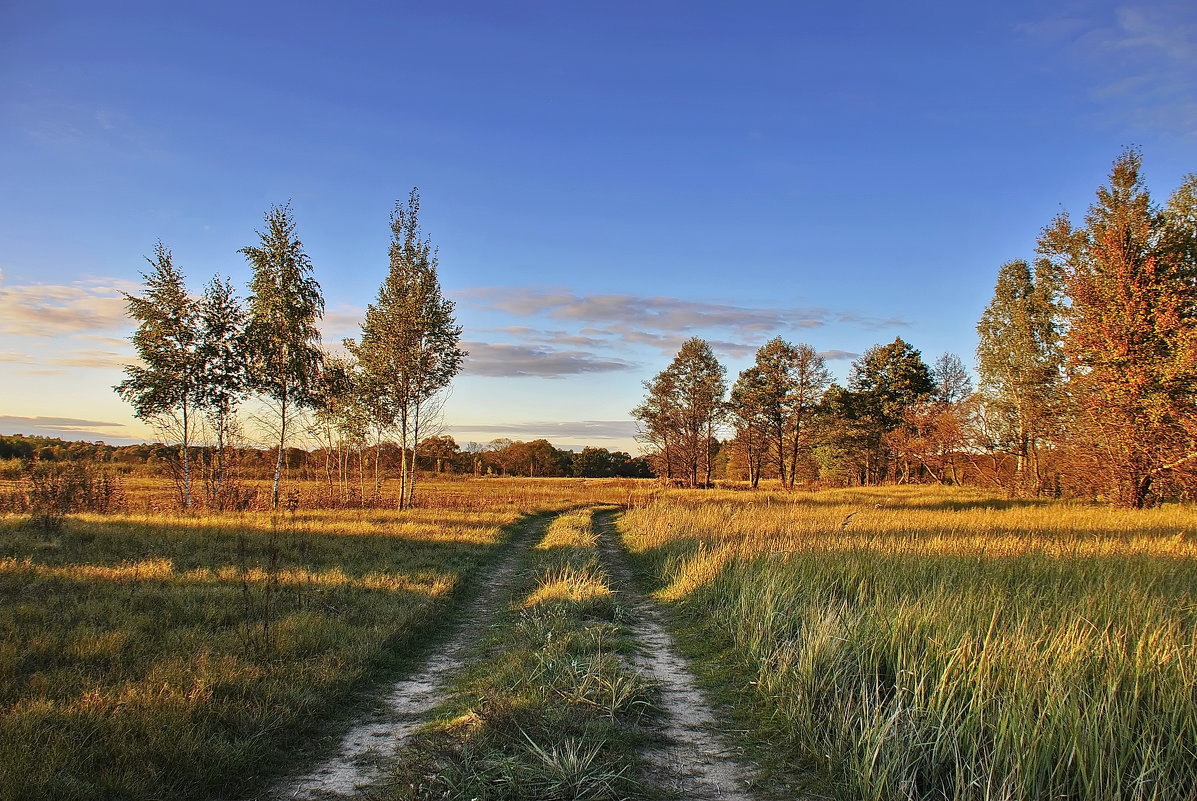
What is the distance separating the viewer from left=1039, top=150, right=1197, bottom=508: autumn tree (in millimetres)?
19031

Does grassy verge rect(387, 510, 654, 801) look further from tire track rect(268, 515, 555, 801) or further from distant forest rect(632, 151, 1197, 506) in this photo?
distant forest rect(632, 151, 1197, 506)

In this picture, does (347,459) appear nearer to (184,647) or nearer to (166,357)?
(166,357)

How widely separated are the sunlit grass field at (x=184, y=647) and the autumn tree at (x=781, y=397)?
3734 centimetres

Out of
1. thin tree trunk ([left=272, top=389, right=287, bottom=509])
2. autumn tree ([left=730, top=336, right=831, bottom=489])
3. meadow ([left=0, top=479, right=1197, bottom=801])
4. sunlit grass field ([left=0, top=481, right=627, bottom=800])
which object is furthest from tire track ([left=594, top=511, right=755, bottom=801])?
autumn tree ([left=730, top=336, right=831, bottom=489])

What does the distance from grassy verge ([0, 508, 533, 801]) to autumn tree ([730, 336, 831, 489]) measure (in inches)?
1478

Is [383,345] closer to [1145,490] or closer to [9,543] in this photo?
[9,543]

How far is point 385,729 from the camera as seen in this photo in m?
4.90

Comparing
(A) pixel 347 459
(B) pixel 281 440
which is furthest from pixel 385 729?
(A) pixel 347 459

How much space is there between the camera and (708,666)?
21.4ft

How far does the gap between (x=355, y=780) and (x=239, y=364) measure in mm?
20928

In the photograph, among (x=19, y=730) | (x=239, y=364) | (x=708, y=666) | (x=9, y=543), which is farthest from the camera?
(x=239, y=364)

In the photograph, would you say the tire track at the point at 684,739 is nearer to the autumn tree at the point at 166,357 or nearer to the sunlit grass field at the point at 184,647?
the sunlit grass field at the point at 184,647

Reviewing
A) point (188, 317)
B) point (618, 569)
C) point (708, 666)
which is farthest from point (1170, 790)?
point (188, 317)

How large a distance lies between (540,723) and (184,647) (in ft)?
14.0
